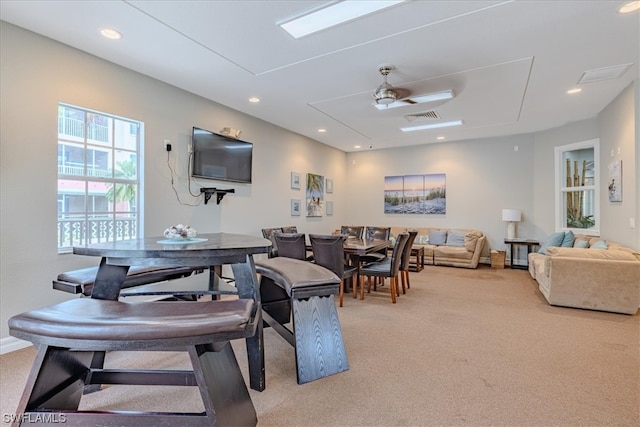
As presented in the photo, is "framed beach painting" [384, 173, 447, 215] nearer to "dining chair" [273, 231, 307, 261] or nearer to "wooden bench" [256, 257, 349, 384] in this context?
"dining chair" [273, 231, 307, 261]

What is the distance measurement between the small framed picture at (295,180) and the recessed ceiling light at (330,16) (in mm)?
3653

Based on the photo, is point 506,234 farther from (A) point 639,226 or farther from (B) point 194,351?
(B) point 194,351

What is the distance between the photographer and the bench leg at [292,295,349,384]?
7.14ft

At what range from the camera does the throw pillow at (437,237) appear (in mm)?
6980

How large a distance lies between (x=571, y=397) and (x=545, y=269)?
2.50m

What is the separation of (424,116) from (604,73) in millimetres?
2236

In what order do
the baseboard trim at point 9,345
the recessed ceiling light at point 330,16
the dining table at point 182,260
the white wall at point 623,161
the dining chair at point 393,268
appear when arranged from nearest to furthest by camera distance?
the dining table at point 182,260, the recessed ceiling light at point 330,16, the baseboard trim at point 9,345, the white wall at point 623,161, the dining chair at point 393,268

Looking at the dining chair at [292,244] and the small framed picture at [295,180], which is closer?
the dining chair at [292,244]

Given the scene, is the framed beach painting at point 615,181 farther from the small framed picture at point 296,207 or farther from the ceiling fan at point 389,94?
the small framed picture at point 296,207

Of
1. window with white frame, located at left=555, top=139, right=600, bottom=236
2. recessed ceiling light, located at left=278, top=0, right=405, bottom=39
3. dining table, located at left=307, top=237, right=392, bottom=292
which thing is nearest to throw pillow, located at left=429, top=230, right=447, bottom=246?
window with white frame, located at left=555, top=139, right=600, bottom=236

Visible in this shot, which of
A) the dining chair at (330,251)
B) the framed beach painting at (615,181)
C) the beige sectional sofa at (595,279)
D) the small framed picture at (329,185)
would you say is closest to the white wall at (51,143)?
the dining chair at (330,251)

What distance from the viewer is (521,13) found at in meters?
2.48

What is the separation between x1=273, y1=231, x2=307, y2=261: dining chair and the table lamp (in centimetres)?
485

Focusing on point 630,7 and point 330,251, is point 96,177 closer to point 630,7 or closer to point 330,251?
point 330,251
